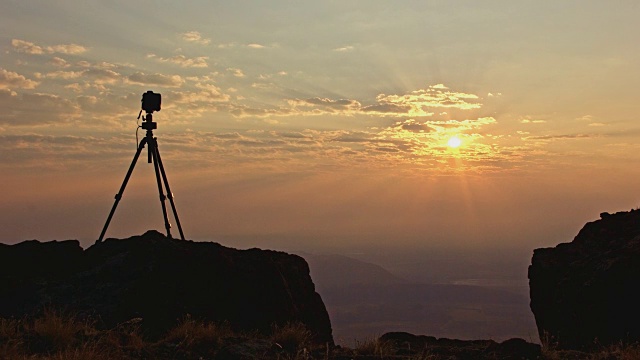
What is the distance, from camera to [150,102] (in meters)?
14.6

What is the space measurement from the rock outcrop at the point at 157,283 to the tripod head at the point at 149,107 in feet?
8.38

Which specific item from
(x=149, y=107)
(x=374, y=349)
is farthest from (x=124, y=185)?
(x=374, y=349)

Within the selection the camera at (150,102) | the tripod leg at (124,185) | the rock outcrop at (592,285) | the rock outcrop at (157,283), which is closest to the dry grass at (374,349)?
the rock outcrop at (157,283)

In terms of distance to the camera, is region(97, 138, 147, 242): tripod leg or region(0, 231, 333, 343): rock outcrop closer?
region(0, 231, 333, 343): rock outcrop

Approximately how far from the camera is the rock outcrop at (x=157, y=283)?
39.1 ft

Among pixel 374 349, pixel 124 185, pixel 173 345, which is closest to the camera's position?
pixel 173 345

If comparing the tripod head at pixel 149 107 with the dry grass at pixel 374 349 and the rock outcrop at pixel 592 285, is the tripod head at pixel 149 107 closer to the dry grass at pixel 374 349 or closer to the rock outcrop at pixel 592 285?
the dry grass at pixel 374 349

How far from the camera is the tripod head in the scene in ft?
47.5

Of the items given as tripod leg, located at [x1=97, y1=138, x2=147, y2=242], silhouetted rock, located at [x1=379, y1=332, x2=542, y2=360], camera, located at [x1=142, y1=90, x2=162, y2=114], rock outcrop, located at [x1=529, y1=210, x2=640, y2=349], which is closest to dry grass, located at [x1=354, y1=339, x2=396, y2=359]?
silhouetted rock, located at [x1=379, y1=332, x2=542, y2=360]

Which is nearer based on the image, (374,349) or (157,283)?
(374,349)

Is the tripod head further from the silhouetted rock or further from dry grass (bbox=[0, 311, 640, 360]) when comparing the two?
the silhouetted rock

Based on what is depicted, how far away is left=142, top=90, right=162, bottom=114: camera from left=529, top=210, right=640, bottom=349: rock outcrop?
9993mm

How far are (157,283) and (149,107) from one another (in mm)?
4510

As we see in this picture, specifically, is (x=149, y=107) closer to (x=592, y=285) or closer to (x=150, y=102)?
(x=150, y=102)
